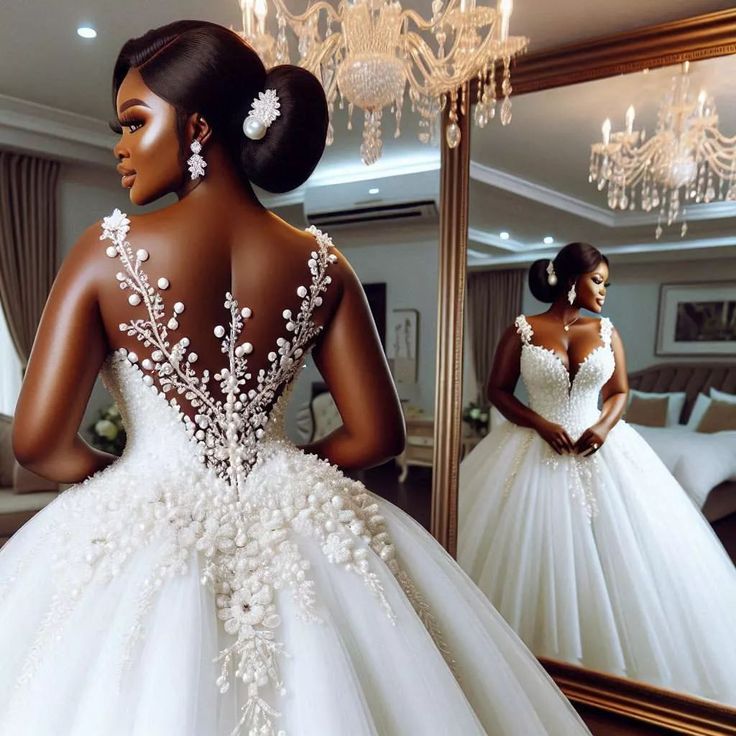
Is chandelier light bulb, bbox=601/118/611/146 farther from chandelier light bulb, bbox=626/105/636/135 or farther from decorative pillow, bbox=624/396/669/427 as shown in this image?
decorative pillow, bbox=624/396/669/427

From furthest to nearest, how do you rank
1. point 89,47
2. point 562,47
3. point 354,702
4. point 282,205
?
point 282,205, point 89,47, point 562,47, point 354,702

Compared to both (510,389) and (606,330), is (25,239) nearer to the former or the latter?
(510,389)

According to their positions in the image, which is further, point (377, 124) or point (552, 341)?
point (552, 341)

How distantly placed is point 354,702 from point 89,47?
285cm

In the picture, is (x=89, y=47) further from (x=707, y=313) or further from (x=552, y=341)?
(x=707, y=313)

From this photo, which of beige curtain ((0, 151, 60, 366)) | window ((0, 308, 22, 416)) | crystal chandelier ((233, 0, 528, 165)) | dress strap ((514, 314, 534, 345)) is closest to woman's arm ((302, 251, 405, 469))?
crystal chandelier ((233, 0, 528, 165))

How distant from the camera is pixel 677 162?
2.04 m

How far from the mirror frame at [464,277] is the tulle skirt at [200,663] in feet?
4.64

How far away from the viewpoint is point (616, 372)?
209cm

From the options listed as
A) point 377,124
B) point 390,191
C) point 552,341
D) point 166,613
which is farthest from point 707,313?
point 166,613

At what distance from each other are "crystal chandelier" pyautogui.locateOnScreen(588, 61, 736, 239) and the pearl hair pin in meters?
1.59

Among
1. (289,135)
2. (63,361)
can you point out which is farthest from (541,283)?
(63,361)

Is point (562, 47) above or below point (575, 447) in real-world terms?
above

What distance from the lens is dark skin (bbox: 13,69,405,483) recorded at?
83cm
